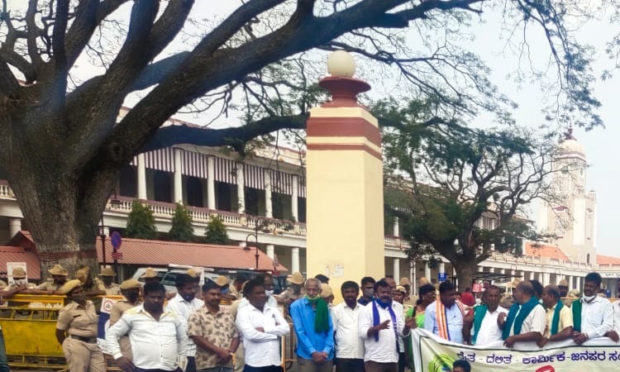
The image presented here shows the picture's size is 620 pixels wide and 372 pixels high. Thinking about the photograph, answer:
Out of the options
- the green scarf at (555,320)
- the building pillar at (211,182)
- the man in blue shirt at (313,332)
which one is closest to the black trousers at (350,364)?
the man in blue shirt at (313,332)

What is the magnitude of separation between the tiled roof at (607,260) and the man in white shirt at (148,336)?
104m

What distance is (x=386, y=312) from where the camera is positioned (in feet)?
27.4

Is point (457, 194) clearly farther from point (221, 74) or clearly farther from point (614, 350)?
point (614, 350)

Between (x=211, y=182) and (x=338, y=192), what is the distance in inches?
1228

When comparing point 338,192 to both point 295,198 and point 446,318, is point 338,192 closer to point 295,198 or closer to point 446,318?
point 446,318

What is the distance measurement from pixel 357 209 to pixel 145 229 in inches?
977

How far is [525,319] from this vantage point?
7.88 m

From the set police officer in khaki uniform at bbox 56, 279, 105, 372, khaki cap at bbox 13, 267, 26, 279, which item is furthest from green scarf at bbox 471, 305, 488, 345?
khaki cap at bbox 13, 267, 26, 279

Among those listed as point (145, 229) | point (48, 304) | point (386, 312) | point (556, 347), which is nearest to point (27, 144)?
point (48, 304)

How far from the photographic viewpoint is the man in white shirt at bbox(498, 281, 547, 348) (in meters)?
7.81

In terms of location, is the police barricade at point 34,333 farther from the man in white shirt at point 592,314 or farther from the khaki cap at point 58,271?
the man in white shirt at point 592,314

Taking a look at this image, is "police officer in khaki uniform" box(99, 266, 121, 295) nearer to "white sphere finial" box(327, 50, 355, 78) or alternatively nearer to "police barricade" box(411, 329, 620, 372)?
"white sphere finial" box(327, 50, 355, 78)

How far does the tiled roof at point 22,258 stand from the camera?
2691 centimetres

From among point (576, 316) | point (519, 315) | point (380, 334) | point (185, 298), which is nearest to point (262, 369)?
point (185, 298)
